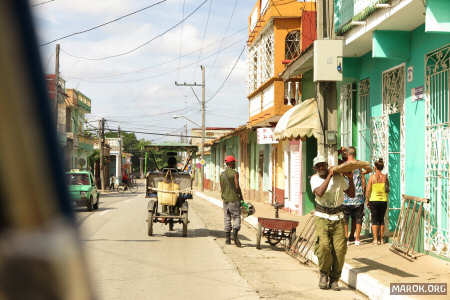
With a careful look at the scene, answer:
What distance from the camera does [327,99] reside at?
9664mm

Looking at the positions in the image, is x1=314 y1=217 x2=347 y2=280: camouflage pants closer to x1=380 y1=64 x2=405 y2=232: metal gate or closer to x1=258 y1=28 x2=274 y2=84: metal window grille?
x1=380 y1=64 x2=405 y2=232: metal gate

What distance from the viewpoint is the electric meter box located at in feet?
31.1

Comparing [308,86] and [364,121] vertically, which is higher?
[308,86]

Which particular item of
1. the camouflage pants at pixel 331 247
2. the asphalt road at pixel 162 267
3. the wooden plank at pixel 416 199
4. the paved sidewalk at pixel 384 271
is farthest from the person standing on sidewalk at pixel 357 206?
the camouflage pants at pixel 331 247

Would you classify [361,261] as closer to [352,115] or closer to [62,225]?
[352,115]

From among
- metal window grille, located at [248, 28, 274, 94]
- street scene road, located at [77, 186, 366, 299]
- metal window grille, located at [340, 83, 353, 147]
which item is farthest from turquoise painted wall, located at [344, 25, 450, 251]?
metal window grille, located at [248, 28, 274, 94]

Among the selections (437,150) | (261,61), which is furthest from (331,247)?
(261,61)

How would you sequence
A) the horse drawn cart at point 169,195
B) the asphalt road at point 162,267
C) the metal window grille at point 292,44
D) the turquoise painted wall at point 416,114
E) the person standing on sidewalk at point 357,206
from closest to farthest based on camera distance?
1. the asphalt road at point 162,267
2. the turquoise painted wall at point 416,114
3. the person standing on sidewalk at point 357,206
4. the horse drawn cart at point 169,195
5. the metal window grille at point 292,44

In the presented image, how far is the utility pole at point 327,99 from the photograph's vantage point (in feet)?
31.6

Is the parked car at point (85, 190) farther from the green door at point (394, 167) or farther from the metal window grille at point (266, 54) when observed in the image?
the green door at point (394, 167)

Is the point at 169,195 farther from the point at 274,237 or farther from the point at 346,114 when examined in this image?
the point at 346,114

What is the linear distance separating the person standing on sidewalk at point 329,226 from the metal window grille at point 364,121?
5971mm

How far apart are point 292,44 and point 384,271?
16.2 metres

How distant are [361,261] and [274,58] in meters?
15.1
